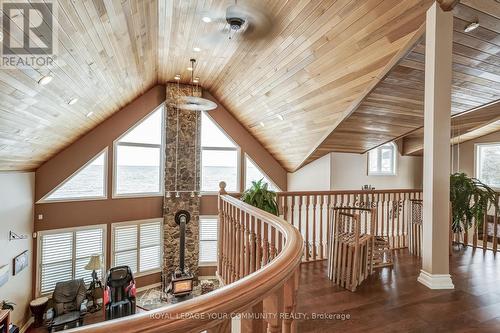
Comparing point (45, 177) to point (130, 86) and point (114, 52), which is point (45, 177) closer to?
point (130, 86)

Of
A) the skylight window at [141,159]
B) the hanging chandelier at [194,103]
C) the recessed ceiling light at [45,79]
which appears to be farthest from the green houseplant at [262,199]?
the skylight window at [141,159]

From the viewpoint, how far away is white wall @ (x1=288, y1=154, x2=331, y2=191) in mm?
6656

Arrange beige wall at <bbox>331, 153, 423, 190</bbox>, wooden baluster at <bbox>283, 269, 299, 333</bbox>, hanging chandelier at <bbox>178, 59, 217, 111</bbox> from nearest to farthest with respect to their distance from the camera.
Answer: wooden baluster at <bbox>283, 269, 299, 333</bbox>, hanging chandelier at <bbox>178, 59, 217, 111</bbox>, beige wall at <bbox>331, 153, 423, 190</bbox>

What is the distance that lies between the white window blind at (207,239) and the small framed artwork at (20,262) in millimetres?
4134

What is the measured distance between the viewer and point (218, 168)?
26.8ft

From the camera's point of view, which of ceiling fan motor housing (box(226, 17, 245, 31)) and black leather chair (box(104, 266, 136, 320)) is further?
black leather chair (box(104, 266, 136, 320))

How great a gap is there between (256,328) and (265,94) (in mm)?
4994

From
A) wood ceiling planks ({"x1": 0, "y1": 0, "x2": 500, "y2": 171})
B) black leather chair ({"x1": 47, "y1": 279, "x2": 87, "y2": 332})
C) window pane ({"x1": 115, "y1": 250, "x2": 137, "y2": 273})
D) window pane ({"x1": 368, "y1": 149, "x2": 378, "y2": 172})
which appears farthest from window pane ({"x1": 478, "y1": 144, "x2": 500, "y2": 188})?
black leather chair ({"x1": 47, "y1": 279, "x2": 87, "y2": 332})

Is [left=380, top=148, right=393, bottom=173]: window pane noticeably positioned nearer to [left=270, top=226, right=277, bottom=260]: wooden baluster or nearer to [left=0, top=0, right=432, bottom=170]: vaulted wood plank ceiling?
[left=0, top=0, right=432, bottom=170]: vaulted wood plank ceiling

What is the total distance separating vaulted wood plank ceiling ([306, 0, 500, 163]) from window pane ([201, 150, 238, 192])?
114 inches

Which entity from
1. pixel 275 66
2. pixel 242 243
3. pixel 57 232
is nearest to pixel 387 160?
pixel 275 66

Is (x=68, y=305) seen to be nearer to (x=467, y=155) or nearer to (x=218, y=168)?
(x=218, y=168)

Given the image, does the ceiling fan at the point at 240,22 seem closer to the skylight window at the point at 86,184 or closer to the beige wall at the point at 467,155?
the skylight window at the point at 86,184

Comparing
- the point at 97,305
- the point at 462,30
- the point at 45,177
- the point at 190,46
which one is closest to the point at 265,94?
the point at 190,46
